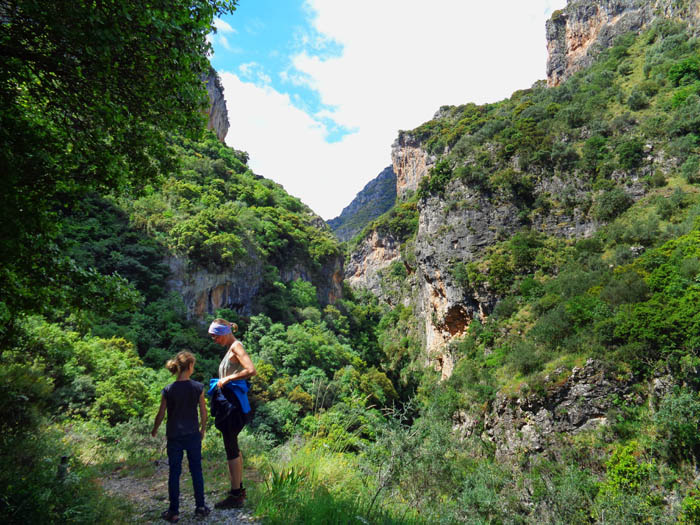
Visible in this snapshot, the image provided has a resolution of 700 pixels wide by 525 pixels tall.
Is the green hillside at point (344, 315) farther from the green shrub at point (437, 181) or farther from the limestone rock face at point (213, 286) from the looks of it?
the limestone rock face at point (213, 286)

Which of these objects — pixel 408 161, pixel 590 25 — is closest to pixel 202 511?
pixel 590 25

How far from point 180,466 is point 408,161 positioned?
66.5 meters

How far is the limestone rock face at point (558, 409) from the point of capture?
1107cm

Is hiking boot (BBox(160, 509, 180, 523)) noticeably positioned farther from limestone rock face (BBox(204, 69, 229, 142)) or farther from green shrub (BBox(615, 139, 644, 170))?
limestone rock face (BBox(204, 69, 229, 142))

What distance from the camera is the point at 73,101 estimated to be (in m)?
3.11

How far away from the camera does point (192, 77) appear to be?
11.4ft

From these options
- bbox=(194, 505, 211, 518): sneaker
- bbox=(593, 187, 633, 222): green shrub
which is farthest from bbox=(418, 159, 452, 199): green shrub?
bbox=(194, 505, 211, 518): sneaker

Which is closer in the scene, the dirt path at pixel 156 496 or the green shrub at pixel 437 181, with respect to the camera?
the dirt path at pixel 156 496

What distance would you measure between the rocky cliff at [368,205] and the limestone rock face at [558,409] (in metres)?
73.1

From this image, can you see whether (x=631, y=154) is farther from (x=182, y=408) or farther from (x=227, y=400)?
(x=182, y=408)

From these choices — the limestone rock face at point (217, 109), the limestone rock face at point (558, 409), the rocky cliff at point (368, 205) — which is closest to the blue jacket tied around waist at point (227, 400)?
the limestone rock face at point (558, 409)

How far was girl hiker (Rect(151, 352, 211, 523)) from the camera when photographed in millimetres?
2938

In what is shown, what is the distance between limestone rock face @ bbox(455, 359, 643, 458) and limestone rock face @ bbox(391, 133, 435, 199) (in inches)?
2015

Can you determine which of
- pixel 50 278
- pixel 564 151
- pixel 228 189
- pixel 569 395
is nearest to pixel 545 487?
pixel 569 395
